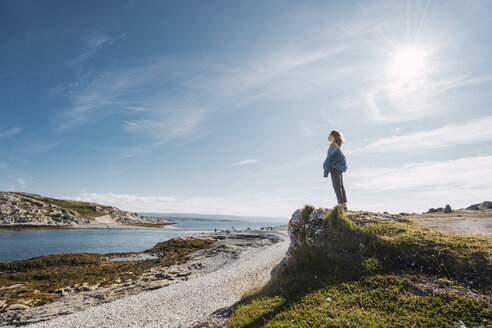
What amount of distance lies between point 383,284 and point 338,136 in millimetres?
6972

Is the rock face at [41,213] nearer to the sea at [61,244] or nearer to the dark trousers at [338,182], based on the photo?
the sea at [61,244]

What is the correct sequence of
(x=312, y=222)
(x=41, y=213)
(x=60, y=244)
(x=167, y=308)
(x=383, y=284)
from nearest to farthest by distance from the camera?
(x=383, y=284)
(x=312, y=222)
(x=167, y=308)
(x=60, y=244)
(x=41, y=213)

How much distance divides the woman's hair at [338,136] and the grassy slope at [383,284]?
13.7 feet

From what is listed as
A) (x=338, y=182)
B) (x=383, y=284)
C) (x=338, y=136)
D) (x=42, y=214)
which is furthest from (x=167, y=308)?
(x=42, y=214)

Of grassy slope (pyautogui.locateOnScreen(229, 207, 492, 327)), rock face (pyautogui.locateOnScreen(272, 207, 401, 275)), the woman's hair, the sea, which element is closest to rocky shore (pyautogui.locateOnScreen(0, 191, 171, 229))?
the sea

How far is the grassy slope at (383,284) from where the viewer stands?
525 centimetres

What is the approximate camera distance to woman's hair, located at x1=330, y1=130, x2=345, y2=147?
36.9 feet

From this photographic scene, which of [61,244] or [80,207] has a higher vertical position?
[80,207]

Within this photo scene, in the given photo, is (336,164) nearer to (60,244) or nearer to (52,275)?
(52,275)

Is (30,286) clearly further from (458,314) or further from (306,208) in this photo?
(458,314)

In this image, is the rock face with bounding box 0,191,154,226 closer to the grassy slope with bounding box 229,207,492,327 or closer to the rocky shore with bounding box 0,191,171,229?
the rocky shore with bounding box 0,191,171,229

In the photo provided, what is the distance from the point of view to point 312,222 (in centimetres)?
1147

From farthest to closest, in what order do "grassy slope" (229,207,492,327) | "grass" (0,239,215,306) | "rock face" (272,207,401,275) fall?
1. "grass" (0,239,215,306)
2. "rock face" (272,207,401,275)
3. "grassy slope" (229,207,492,327)

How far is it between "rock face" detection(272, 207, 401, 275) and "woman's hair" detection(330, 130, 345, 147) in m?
3.57
